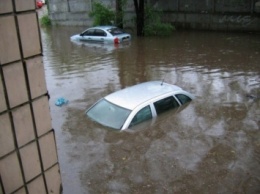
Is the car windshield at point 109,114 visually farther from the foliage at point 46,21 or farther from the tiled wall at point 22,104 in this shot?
the foliage at point 46,21

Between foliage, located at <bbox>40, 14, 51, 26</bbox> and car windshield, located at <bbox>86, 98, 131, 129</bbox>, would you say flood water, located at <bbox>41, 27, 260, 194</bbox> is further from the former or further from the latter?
foliage, located at <bbox>40, 14, 51, 26</bbox>

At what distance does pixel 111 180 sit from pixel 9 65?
5528 mm

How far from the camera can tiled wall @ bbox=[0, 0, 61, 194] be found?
200cm

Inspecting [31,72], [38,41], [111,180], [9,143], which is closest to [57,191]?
[9,143]

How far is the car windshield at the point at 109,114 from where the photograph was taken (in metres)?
8.55

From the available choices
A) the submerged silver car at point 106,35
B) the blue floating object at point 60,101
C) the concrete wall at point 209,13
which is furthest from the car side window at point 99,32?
the blue floating object at point 60,101

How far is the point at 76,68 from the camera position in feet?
53.7

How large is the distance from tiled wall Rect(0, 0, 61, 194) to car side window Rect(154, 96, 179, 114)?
6.77m

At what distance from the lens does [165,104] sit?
9352 mm

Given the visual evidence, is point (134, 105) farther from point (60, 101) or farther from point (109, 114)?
point (60, 101)

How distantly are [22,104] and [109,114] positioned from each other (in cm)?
675

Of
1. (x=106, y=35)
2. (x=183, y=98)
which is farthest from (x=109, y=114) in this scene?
(x=106, y=35)

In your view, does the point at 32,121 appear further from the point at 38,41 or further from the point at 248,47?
the point at 248,47

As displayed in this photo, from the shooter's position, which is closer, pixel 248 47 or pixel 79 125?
pixel 79 125
